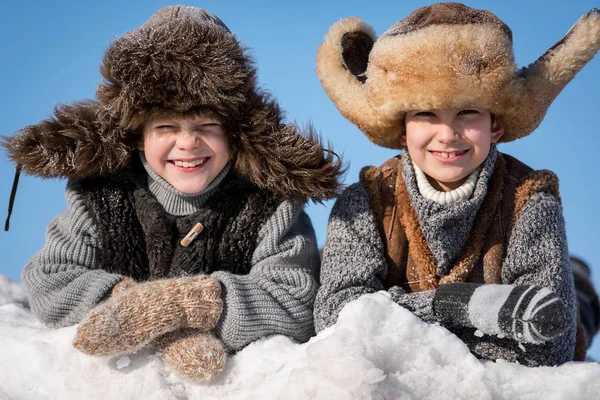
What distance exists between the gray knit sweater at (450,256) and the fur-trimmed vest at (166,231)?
295 mm

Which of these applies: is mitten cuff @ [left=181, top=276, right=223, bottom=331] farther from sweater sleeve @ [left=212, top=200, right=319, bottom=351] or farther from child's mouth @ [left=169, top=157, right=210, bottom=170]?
child's mouth @ [left=169, top=157, right=210, bottom=170]

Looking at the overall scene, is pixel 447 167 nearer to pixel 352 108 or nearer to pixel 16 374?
pixel 352 108

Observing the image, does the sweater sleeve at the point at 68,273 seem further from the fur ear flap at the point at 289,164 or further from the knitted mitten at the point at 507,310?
the knitted mitten at the point at 507,310

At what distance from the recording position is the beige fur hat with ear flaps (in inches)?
82.3

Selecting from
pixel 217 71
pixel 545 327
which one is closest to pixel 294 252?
pixel 217 71

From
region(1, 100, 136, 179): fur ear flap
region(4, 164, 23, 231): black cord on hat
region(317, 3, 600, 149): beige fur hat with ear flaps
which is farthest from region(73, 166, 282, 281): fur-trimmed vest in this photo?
region(317, 3, 600, 149): beige fur hat with ear flaps

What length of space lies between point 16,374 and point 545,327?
148cm

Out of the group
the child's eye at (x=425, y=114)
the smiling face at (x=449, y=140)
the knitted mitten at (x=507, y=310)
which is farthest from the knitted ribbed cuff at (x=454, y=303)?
the child's eye at (x=425, y=114)

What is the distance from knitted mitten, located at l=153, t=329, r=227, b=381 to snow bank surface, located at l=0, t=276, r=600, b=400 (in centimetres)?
3

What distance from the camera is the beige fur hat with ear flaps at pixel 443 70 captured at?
209 cm

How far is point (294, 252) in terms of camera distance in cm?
239

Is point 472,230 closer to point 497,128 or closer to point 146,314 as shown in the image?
point 497,128

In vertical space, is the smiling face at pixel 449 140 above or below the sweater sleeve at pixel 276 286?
above

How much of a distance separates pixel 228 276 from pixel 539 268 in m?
0.95
